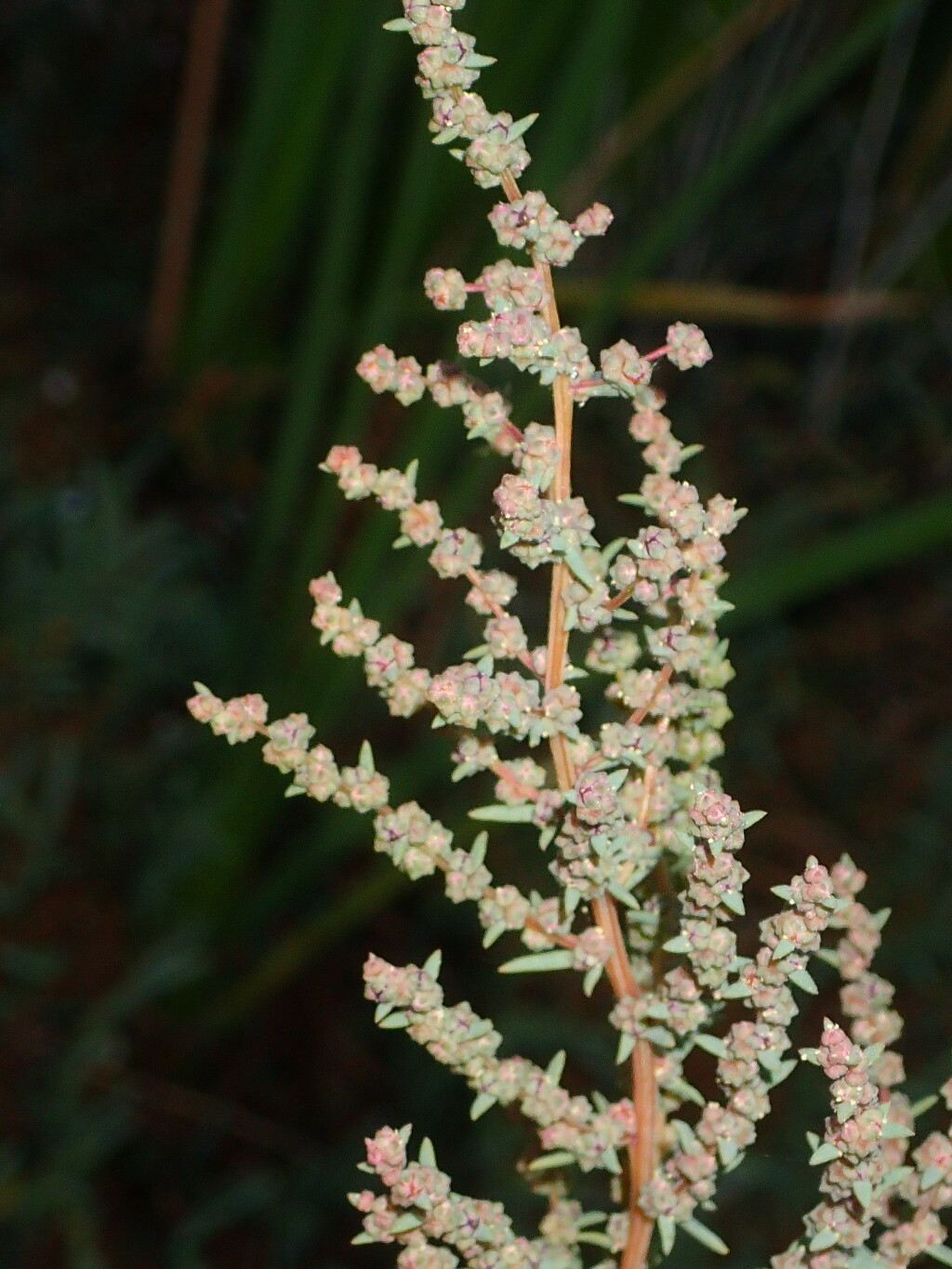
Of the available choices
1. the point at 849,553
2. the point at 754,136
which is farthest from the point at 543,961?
the point at 754,136

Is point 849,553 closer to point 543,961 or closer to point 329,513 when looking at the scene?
point 329,513

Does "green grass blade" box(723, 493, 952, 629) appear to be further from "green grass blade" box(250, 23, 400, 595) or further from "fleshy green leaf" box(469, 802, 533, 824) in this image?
"fleshy green leaf" box(469, 802, 533, 824)

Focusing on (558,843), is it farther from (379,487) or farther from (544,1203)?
(544,1203)

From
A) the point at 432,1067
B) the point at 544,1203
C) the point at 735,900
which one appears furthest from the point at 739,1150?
the point at 432,1067

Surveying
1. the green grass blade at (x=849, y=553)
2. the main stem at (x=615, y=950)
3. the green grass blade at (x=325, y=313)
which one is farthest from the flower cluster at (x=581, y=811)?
the green grass blade at (x=325, y=313)

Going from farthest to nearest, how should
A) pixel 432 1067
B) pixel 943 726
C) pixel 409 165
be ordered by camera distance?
pixel 943 726 < pixel 432 1067 < pixel 409 165
